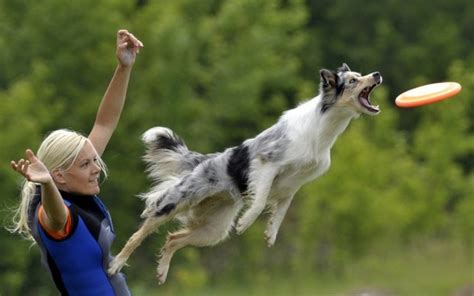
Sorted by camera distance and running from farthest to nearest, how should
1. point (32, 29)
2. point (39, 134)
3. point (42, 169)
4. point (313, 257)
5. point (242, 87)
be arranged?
point (242, 87), point (32, 29), point (313, 257), point (39, 134), point (42, 169)

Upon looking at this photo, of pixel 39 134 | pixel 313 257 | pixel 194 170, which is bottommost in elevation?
pixel 313 257

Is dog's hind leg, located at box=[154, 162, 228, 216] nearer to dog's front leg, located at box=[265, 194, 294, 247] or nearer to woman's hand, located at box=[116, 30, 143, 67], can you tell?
dog's front leg, located at box=[265, 194, 294, 247]

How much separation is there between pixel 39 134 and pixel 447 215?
414 inches

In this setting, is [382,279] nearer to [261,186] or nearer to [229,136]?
[229,136]

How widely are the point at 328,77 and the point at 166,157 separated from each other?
134 cm

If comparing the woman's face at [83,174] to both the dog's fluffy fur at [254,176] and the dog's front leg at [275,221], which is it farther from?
the dog's front leg at [275,221]

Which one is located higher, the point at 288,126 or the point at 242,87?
the point at 288,126

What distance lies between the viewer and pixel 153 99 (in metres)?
35.0

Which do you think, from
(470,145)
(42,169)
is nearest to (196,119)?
(470,145)

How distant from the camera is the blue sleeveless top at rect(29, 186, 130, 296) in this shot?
284 inches

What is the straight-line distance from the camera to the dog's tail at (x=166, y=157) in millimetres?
10094

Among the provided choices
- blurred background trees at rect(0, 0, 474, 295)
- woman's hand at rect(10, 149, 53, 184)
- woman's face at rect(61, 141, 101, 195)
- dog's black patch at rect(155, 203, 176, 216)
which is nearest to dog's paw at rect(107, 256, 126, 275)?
woman's face at rect(61, 141, 101, 195)

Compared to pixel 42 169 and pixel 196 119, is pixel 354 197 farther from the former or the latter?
pixel 42 169

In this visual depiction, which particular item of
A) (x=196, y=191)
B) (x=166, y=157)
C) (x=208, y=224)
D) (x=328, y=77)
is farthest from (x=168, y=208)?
(x=328, y=77)
